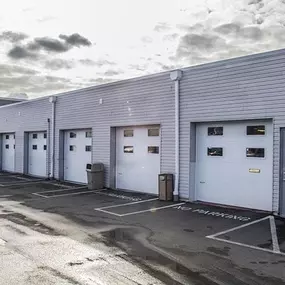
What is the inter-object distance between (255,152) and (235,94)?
1.92m

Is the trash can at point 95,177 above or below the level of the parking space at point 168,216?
above

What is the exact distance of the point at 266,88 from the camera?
10.9 metres

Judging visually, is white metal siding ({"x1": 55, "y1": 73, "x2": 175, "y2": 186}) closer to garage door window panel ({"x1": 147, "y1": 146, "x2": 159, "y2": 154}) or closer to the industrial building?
the industrial building

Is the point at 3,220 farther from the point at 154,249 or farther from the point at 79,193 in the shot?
the point at 79,193

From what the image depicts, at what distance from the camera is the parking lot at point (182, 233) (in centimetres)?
602

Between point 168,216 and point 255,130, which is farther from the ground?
point 255,130

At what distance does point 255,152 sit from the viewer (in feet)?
37.6

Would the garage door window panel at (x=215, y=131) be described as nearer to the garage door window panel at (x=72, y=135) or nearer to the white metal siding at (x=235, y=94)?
the white metal siding at (x=235, y=94)

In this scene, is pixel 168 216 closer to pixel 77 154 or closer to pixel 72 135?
pixel 77 154

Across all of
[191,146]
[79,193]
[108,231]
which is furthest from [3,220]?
[191,146]

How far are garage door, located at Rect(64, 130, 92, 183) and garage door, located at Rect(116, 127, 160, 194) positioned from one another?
2549 millimetres

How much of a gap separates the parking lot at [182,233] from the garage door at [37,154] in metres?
7.46

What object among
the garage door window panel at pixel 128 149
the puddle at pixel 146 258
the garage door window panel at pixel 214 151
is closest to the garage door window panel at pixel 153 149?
the garage door window panel at pixel 128 149

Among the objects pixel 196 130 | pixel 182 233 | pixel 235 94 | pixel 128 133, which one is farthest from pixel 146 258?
pixel 128 133
